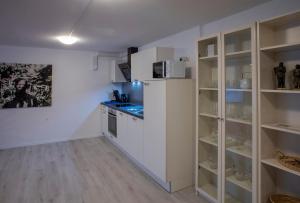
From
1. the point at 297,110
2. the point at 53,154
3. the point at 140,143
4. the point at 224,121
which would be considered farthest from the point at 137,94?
the point at 297,110

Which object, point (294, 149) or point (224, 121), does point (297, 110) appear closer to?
point (294, 149)

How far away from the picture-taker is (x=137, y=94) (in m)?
5.10

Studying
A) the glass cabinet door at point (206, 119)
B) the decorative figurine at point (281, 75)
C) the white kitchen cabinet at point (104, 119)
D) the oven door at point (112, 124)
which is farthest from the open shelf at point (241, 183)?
the white kitchen cabinet at point (104, 119)

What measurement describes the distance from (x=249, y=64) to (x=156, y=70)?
1.44m

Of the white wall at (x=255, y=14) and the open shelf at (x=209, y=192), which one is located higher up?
the white wall at (x=255, y=14)

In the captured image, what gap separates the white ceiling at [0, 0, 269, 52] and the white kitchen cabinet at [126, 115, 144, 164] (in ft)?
4.89

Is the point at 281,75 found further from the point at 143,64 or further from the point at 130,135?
the point at 130,135

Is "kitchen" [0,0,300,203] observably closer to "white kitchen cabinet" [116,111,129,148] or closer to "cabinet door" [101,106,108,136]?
"white kitchen cabinet" [116,111,129,148]

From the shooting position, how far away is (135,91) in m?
5.21

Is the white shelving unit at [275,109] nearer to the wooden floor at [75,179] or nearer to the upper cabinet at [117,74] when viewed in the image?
the wooden floor at [75,179]

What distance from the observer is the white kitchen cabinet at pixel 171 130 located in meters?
2.80

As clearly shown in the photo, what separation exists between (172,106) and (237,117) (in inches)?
32.7

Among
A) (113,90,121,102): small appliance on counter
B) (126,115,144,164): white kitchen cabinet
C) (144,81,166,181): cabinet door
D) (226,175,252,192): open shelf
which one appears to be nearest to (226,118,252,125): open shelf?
(226,175,252,192): open shelf

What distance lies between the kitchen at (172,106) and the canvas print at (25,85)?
2cm
